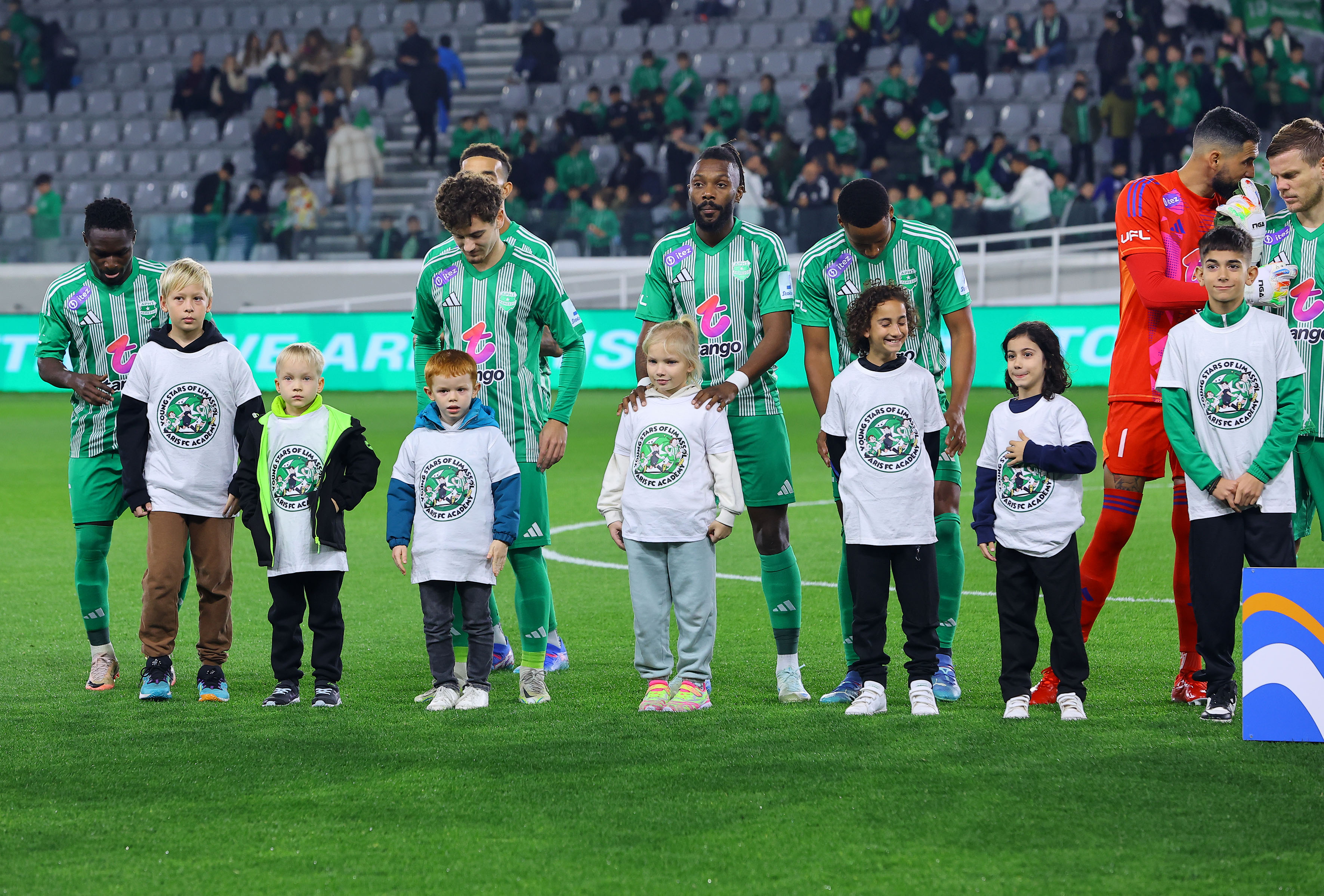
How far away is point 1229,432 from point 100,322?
13.6 feet

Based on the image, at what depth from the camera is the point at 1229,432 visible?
4.96 metres

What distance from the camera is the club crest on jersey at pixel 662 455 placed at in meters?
5.35

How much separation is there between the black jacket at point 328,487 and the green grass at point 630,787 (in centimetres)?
61

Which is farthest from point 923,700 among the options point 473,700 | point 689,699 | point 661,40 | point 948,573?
point 661,40

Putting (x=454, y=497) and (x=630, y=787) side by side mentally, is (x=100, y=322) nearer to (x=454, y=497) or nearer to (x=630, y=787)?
(x=454, y=497)

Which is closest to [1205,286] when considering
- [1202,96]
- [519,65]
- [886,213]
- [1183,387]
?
[1183,387]

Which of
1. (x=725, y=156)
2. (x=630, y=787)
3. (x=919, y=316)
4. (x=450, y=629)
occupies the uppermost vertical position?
(x=725, y=156)

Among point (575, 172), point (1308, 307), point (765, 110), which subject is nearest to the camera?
point (1308, 307)

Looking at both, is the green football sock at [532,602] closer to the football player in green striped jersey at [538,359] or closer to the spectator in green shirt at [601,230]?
the football player in green striped jersey at [538,359]

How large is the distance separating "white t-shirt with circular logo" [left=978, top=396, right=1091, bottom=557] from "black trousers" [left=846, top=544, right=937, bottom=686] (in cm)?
29

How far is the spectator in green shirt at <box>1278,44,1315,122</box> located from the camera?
21328 mm

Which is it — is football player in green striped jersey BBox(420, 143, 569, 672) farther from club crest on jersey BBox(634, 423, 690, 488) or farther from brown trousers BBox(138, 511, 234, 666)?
brown trousers BBox(138, 511, 234, 666)

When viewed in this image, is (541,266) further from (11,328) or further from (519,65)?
(519,65)

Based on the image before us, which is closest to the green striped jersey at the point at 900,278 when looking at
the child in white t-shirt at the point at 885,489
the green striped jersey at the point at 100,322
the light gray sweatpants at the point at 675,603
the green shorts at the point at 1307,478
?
the child in white t-shirt at the point at 885,489
